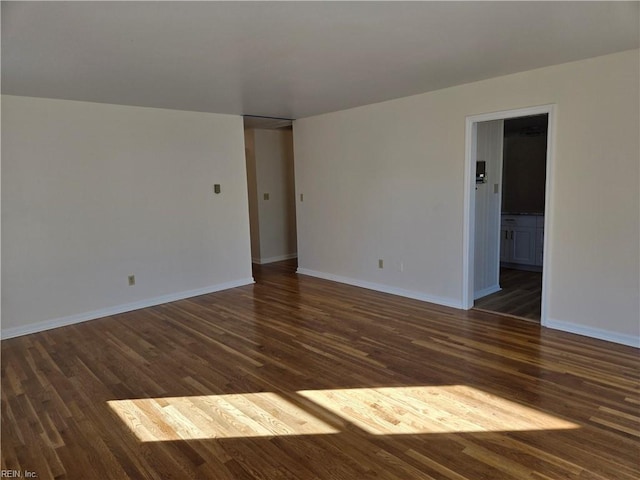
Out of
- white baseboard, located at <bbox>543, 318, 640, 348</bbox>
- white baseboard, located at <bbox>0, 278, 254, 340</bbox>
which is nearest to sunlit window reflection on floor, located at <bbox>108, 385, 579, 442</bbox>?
white baseboard, located at <bbox>543, 318, 640, 348</bbox>

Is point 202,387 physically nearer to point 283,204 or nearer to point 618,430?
point 618,430

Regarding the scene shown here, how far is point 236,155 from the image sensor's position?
5457 mm

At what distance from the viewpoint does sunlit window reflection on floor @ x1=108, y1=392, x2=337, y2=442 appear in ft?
7.50

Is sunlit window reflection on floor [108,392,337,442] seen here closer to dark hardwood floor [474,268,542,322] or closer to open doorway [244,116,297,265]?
dark hardwood floor [474,268,542,322]

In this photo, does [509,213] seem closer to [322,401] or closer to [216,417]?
[322,401]

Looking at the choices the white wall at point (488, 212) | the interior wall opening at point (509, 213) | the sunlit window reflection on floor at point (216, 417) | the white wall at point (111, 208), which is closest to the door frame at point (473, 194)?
the interior wall opening at point (509, 213)

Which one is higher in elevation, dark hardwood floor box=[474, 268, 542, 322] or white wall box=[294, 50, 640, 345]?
white wall box=[294, 50, 640, 345]

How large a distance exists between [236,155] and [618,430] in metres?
4.78

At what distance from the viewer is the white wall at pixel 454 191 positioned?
10.5ft

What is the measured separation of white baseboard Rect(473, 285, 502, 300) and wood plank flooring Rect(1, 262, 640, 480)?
0.63 meters

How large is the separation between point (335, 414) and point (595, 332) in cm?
246

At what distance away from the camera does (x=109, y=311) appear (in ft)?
14.7

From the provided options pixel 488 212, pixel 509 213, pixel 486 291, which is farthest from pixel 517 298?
pixel 509 213

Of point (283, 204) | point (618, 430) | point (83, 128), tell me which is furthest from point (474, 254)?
point (83, 128)
